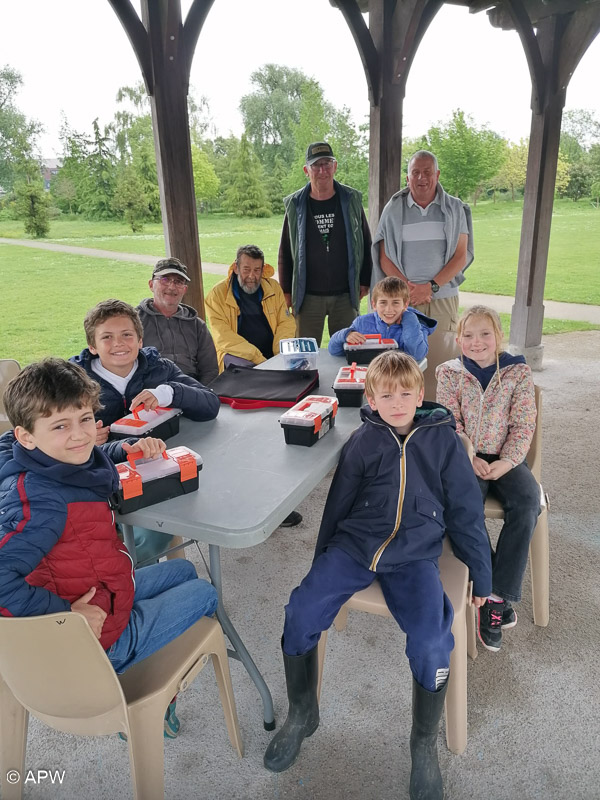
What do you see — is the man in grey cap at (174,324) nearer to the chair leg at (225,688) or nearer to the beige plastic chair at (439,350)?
the beige plastic chair at (439,350)

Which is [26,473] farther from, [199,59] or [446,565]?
[199,59]

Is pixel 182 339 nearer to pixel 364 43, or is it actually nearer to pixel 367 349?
pixel 367 349

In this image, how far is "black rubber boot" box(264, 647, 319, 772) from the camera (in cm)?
150

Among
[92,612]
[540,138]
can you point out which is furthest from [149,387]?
[540,138]

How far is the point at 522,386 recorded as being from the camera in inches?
81.2

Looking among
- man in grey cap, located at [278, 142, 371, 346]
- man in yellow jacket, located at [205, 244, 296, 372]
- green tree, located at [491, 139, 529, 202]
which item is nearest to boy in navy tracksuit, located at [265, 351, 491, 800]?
man in yellow jacket, located at [205, 244, 296, 372]

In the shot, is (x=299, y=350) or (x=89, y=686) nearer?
(x=89, y=686)

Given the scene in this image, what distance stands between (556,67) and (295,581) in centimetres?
463

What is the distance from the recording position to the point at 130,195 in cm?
522

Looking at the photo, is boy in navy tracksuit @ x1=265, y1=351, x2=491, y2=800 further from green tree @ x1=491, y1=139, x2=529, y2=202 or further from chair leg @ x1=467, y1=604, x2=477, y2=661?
green tree @ x1=491, y1=139, x2=529, y2=202

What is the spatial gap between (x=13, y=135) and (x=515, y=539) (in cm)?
459

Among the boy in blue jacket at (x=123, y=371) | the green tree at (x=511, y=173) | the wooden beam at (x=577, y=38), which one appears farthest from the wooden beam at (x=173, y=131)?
the green tree at (x=511, y=173)

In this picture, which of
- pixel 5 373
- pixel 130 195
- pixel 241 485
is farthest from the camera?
pixel 130 195

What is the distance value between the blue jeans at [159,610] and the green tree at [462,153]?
7773 millimetres
